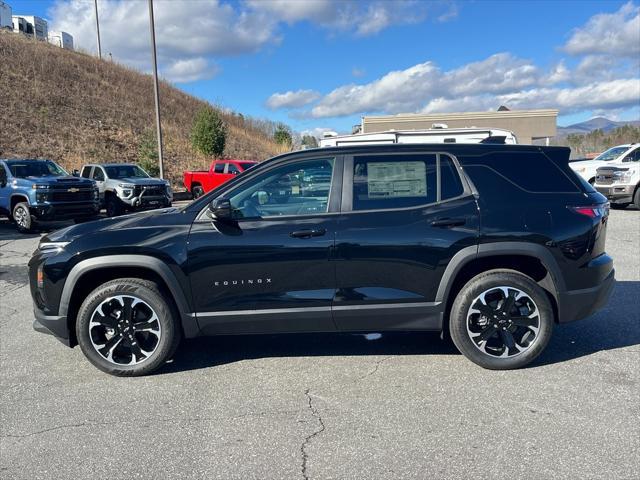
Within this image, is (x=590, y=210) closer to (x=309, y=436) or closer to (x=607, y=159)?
(x=309, y=436)

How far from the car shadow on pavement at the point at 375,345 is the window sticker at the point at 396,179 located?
1470mm

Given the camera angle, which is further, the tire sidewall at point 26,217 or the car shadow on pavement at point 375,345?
the tire sidewall at point 26,217

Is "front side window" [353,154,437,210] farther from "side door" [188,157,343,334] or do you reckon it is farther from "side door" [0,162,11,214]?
"side door" [0,162,11,214]

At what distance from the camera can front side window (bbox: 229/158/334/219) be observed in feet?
13.2

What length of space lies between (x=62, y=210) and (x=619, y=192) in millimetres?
15576

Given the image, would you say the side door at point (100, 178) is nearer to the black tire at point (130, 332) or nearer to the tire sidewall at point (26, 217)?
the tire sidewall at point (26, 217)

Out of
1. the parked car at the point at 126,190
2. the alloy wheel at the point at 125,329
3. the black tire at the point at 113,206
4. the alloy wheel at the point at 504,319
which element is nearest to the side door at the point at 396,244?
the alloy wheel at the point at 504,319

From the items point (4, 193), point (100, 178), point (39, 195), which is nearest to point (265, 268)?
point (39, 195)

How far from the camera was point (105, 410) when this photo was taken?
354 cm

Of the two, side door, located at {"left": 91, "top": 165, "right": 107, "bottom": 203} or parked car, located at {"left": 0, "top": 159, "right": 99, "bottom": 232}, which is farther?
side door, located at {"left": 91, "top": 165, "right": 107, "bottom": 203}

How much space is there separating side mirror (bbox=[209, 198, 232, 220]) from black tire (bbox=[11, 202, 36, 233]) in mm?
10737

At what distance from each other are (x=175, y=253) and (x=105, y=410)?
48.8 inches

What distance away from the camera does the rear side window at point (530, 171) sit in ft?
13.4

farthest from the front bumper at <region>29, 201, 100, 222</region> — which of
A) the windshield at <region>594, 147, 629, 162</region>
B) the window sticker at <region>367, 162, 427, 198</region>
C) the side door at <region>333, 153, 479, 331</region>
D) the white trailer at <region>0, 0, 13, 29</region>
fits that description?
the white trailer at <region>0, 0, 13, 29</region>
